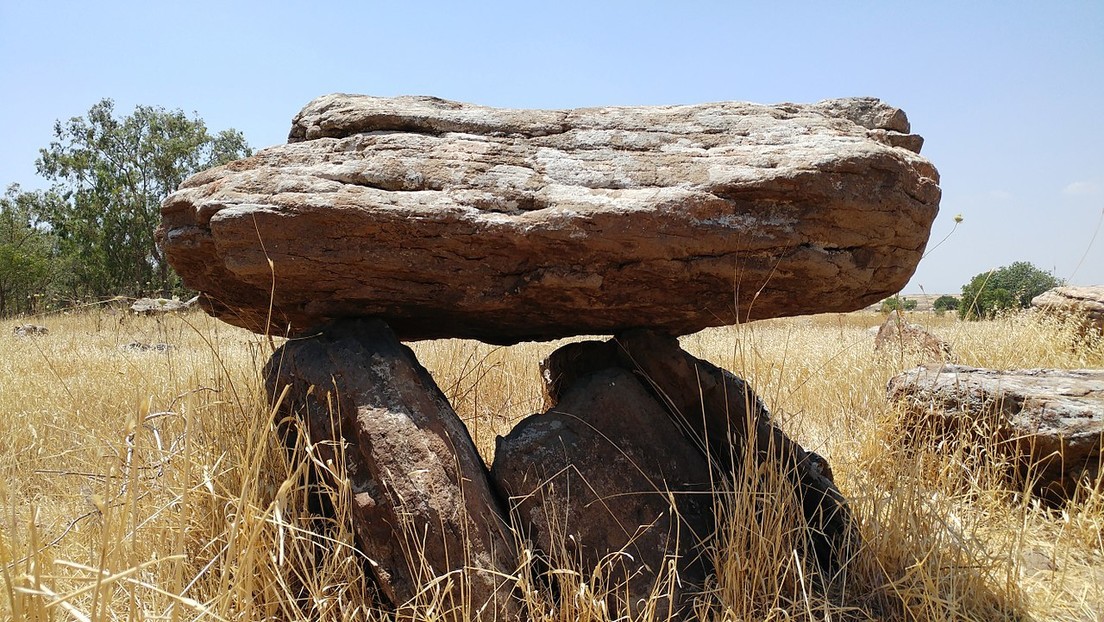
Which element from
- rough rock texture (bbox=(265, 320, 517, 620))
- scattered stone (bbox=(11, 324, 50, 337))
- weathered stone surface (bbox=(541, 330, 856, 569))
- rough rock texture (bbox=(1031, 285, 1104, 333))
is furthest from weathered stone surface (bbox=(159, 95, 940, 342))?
scattered stone (bbox=(11, 324, 50, 337))

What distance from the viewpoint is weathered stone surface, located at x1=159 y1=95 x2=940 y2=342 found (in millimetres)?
3152

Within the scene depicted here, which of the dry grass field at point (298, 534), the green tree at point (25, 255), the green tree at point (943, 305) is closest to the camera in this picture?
the dry grass field at point (298, 534)

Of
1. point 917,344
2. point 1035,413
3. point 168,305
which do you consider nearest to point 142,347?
point 168,305

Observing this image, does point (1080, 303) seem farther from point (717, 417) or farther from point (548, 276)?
point (548, 276)

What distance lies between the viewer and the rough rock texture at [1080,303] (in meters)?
8.55

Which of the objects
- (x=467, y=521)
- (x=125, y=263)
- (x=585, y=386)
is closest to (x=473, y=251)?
(x=585, y=386)

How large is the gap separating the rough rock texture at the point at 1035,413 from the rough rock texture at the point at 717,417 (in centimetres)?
115

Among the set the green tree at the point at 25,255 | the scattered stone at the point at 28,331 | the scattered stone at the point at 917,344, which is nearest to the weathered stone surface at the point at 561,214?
the scattered stone at the point at 917,344

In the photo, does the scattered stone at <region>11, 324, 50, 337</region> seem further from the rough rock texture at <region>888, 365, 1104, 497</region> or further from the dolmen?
the rough rock texture at <region>888, 365, 1104, 497</region>

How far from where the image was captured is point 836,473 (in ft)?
16.0

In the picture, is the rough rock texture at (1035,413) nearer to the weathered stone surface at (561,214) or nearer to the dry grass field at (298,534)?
the dry grass field at (298,534)

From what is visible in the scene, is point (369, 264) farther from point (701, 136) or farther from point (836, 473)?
point (836, 473)

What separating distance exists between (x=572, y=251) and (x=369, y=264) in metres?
0.90

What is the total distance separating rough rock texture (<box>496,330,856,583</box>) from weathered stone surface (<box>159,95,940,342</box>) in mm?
249
